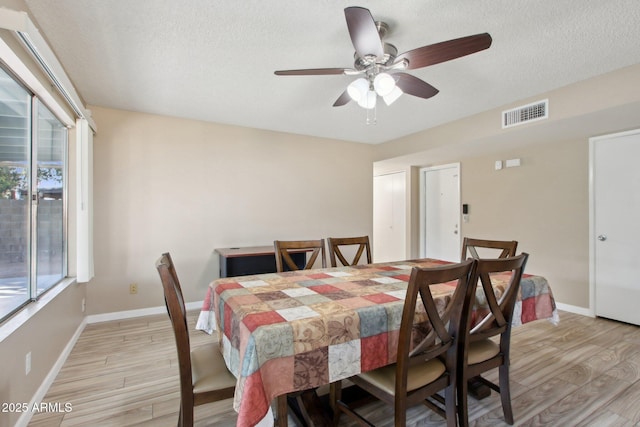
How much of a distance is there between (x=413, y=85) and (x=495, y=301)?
1487 millimetres

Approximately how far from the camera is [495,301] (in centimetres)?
157

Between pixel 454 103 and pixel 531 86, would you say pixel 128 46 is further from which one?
→ pixel 531 86

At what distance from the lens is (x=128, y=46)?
2117 millimetres

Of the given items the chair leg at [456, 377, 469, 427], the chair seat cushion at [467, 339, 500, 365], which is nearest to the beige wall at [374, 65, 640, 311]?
the chair seat cushion at [467, 339, 500, 365]

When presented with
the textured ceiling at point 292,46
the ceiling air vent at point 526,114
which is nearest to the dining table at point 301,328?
the textured ceiling at point 292,46

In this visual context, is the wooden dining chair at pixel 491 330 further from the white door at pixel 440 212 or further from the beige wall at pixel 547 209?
the white door at pixel 440 212

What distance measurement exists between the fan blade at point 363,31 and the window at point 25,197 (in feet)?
6.40

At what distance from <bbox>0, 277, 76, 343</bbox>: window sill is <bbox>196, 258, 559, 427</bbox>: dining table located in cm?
91

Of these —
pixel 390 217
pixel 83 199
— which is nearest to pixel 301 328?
pixel 83 199

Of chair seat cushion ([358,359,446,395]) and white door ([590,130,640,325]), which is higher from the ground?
white door ([590,130,640,325])

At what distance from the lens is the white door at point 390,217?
5723 mm

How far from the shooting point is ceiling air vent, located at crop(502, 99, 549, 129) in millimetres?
2920

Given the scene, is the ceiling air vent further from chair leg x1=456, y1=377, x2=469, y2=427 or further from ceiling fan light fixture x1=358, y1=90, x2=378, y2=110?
chair leg x1=456, y1=377, x2=469, y2=427

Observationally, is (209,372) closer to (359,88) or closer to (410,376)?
(410,376)
